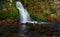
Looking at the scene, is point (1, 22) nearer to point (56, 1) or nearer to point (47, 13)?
point (47, 13)

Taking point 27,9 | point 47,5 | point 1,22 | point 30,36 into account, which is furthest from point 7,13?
point 30,36

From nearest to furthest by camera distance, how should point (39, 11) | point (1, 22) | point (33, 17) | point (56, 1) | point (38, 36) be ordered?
point (38, 36), point (1, 22), point (33, 17), point (39, 11), point (56, 1)

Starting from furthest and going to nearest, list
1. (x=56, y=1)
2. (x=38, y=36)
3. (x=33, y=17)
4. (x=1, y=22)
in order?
(x=56, y=1) → (x=33, y=17) → (x=1, y=22) → (x=38, y=36)

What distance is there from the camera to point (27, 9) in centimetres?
3991

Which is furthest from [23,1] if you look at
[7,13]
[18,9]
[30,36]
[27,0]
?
[30,36]

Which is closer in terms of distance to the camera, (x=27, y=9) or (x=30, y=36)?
(x=30, y=36)

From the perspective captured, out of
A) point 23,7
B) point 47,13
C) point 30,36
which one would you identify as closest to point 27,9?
point 23,7

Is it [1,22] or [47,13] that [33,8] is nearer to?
[47,13]

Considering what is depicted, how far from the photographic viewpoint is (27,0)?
4109 centimetres

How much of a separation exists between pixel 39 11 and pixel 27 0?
3230 millimetres

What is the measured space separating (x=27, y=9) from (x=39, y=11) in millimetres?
2041

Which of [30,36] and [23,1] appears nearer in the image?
[30,36]

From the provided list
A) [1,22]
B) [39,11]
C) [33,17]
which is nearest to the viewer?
[1,22]

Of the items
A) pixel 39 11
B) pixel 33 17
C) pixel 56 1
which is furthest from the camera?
pixel 56 1
